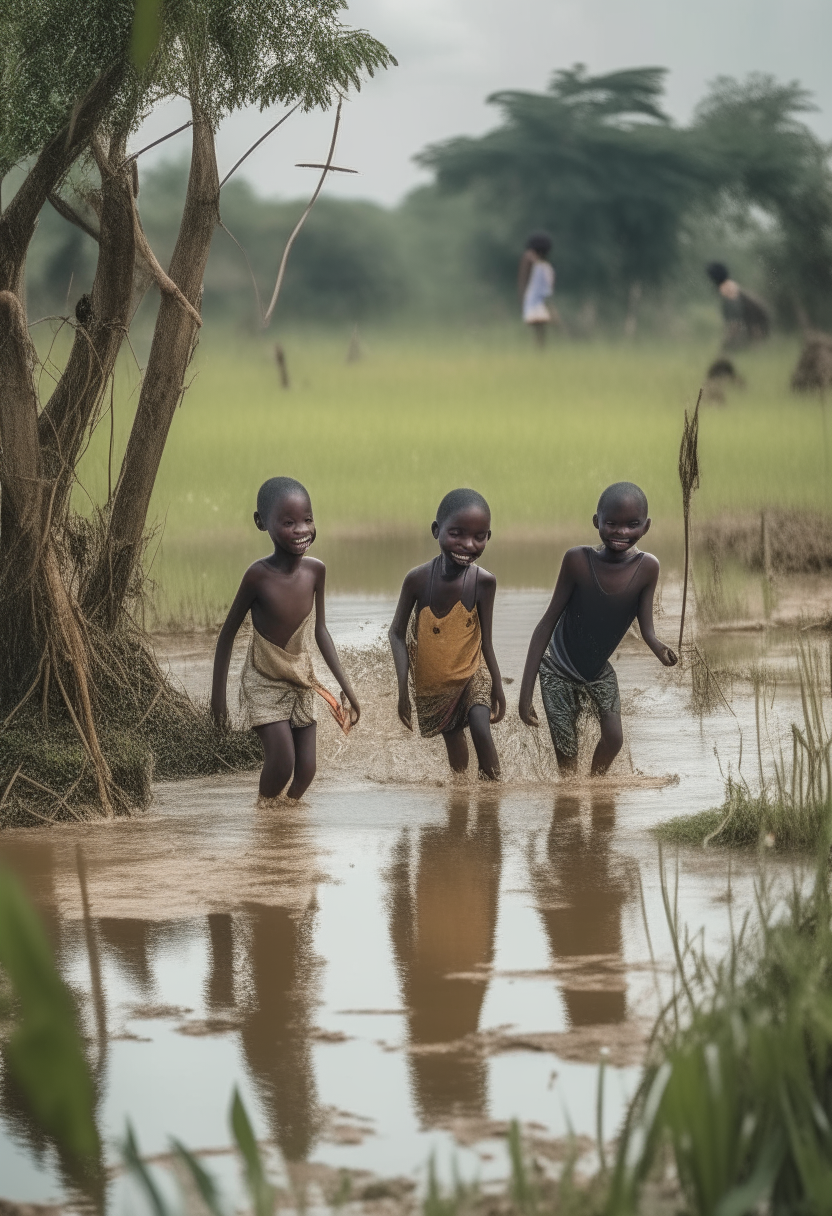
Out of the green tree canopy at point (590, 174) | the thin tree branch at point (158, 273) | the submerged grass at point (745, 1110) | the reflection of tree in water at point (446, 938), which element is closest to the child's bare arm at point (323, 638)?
the reflection of tree in water at point (446, 938)

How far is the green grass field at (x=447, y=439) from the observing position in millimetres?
13312

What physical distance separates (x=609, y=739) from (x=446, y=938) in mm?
2066

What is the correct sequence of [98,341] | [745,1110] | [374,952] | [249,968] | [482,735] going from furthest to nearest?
[482,735] < [98,341] < [374,952] < [249,968] < [745,1110]

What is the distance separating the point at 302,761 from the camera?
547cm

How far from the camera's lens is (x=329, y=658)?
5.56 meters

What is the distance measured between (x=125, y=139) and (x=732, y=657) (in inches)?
148

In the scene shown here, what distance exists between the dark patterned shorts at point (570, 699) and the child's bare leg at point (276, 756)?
3.12 feet

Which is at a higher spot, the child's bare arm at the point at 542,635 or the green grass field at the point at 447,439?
the green grass field at the point at 447,439

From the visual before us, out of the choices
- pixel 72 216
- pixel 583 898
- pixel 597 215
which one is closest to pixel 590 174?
pixel 597 215

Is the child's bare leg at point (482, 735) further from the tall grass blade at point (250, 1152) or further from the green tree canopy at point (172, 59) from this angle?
the tall grass blade at point (250, 1152)

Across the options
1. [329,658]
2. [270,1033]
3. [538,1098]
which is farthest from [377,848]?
[538,1098]

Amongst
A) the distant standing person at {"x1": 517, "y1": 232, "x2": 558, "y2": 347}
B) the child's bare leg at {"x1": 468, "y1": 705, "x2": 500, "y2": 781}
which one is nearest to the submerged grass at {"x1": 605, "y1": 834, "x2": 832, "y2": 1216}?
the child's bare leg at {"x1": 468, "y1": 705, "x2": 500, "y2": 781}

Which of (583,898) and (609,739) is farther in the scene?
(609,739)

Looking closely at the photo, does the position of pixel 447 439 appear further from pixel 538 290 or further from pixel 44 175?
pixel 44 175
